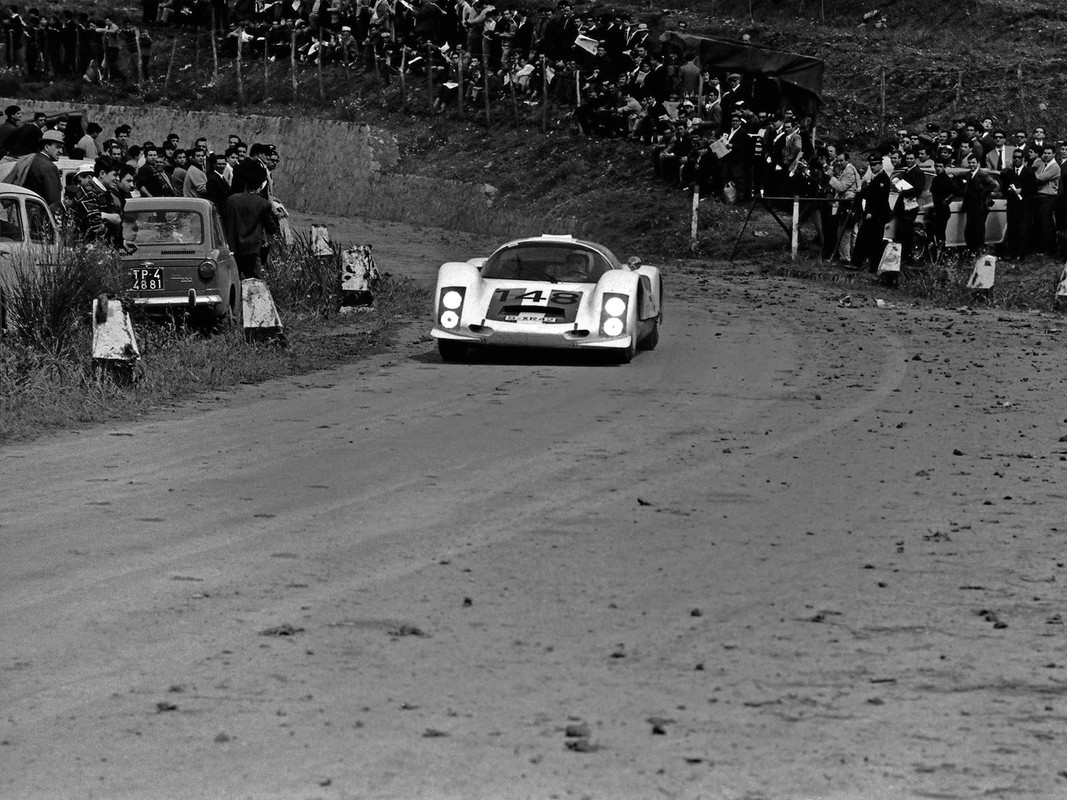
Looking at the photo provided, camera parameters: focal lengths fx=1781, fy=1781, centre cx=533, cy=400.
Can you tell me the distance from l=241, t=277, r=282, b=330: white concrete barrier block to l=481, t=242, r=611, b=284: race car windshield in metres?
2.09

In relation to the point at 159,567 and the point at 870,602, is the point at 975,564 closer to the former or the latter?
the point at 870,602

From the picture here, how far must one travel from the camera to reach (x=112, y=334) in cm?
1401

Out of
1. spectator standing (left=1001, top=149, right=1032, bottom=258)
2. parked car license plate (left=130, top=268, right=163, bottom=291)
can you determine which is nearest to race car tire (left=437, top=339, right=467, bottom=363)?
parked car license plate (left=130, top=268, right=163, bottom=291)

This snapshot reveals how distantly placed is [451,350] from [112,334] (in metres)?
3.69

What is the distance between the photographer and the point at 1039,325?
68.9 ft

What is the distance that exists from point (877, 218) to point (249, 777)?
21.7 m

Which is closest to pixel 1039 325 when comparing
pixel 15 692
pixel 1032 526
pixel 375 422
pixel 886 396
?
pixel 886 396

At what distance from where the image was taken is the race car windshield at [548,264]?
17.3 m

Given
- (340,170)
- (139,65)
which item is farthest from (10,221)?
(139,65)

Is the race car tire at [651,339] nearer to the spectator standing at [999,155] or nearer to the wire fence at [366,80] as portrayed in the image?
the spectator standing at [999,155]

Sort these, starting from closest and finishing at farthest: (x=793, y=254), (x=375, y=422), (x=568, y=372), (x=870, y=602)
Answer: (x=870, y=602), (x=375, y=422), (x=568, y=372), (x=793, y=254)

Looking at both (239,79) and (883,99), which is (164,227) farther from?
(239,79)

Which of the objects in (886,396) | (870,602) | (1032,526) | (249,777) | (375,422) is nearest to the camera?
(249,777)

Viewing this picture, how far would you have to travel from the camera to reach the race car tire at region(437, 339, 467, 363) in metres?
16.6
